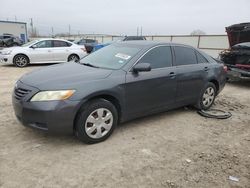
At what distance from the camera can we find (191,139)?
412 centimetres

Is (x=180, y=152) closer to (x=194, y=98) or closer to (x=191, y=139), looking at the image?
(x=191, y=139)

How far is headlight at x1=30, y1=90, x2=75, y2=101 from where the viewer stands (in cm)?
338

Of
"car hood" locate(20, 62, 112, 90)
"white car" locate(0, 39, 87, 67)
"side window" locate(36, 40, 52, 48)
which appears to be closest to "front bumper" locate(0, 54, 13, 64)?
"white car" locate(0, 39, 87, 67)

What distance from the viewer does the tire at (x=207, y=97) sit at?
215 inches

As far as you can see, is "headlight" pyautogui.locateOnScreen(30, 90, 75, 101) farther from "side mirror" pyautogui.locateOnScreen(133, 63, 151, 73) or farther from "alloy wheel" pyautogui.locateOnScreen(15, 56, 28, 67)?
"alloy wheel" pyautogui.locateOnScreen(15, 56, 28, 67)

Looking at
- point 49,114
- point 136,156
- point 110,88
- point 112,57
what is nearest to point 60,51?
point 112,57

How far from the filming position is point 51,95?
3398 mm

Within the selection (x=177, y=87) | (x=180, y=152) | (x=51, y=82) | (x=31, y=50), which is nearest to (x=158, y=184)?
(x=180, y=152)

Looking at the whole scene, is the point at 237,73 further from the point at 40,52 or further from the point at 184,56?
the point at 40,52

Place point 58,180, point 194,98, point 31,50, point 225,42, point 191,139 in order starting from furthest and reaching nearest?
1. point 225,42
2. point 31,50
3. point 194,98
4. point 191,139
5. point 58,180

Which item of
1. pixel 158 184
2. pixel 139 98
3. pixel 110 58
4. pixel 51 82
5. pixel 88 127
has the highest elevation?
pixel 110 58

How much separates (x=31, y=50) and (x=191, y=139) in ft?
32.1

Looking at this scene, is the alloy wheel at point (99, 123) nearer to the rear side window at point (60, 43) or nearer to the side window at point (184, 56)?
the side window at point (184, 56)

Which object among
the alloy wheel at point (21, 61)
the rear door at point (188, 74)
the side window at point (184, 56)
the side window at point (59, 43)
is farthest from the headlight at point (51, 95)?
the side window at point (59, 43)
